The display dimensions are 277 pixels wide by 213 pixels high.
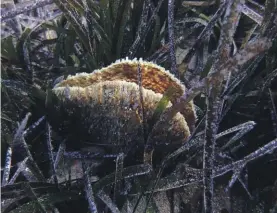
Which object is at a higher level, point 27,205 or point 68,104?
point 68,104

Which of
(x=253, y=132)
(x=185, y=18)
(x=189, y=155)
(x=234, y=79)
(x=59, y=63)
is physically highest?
(x=185, y=18)

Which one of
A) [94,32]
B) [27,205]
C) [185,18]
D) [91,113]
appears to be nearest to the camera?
[27,205]

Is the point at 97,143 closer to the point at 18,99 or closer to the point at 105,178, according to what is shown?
the point at 105,178

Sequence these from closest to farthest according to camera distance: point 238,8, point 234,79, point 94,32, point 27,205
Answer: point 238,8 → point 27,205 → point 234,79 → point 94,32

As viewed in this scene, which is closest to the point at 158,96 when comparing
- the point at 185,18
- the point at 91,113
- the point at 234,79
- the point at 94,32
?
the point at 91,113
